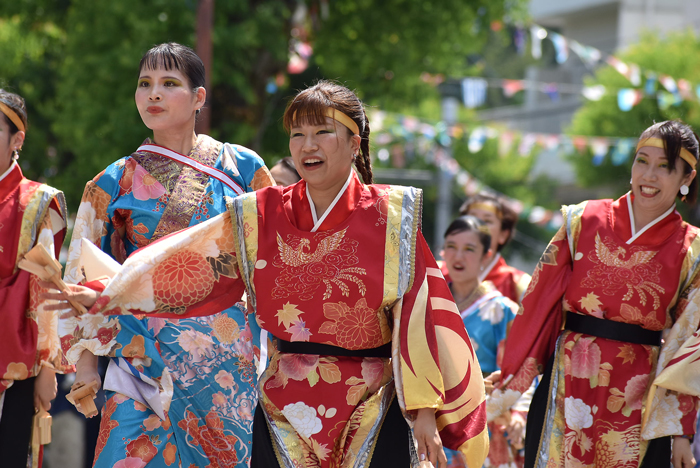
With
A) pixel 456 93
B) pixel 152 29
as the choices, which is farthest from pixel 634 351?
pixel 456 93

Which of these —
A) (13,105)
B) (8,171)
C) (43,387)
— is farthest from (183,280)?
(13,105)

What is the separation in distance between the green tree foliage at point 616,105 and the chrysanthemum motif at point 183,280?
15.5m

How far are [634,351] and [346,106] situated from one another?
1.69m

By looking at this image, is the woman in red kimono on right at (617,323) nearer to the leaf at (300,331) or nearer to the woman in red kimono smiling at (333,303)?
the woman in red kimono smiling at (333,303)

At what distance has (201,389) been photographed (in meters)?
3.41

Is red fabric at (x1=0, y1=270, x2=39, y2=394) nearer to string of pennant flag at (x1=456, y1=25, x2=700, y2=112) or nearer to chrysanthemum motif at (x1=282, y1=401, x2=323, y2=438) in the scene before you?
chrysanthemum motif at (x1=282, y1=401, x2=323, y2=438)

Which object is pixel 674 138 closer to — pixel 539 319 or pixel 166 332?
pixel 539 319

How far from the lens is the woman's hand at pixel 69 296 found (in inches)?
100

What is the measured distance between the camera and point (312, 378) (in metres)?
2.83

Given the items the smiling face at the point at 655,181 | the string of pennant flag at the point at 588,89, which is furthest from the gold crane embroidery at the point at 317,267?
the string of pennant flag at the point at 588,89

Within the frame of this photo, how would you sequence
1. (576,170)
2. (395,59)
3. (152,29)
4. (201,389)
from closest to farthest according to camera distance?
(201,389), (152,29), (395,59), (576,170)

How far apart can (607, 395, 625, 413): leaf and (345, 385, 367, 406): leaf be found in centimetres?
142

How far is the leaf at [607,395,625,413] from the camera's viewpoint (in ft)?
12.4

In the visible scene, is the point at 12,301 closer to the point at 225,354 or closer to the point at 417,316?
the point at 225,354
